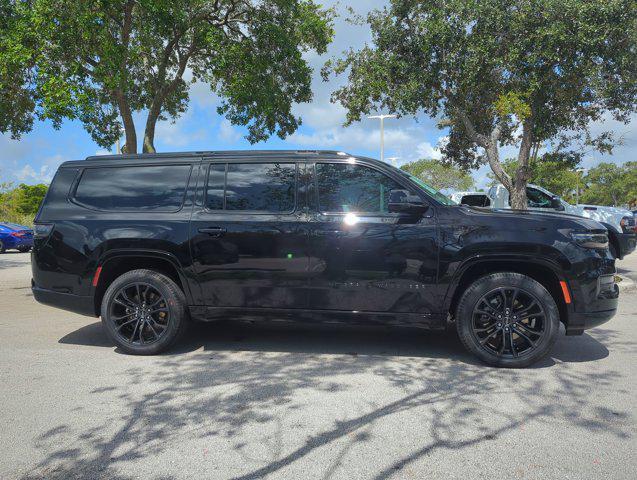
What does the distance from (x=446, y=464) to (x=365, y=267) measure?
6.38 feet

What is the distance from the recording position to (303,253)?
170 inches

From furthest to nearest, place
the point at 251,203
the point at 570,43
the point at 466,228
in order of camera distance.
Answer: the point at 570,43, the point at 251,203, the point at 466,228

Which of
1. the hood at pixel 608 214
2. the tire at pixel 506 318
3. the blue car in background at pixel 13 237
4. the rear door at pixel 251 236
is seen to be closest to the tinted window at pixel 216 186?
the rear door at pixel 251 236

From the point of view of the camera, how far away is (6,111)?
35.9 ft

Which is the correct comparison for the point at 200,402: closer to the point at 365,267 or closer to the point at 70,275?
the point at 365,267

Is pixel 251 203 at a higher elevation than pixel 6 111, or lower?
lower

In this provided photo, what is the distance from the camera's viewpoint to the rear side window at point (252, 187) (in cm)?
448

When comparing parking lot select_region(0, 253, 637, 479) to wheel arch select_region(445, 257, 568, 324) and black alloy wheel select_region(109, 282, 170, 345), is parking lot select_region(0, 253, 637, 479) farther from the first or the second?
wheel arch select_region(445, 257, 568, 324)

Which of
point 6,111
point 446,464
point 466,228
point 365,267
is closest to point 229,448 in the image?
point 446,464

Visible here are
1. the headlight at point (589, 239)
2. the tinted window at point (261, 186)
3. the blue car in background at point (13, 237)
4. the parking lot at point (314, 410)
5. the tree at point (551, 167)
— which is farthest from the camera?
the blue car in background at point (13, 237)

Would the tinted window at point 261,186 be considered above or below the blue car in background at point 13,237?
above

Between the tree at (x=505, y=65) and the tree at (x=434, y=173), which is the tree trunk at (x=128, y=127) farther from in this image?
the tree at (x=434, y=173)

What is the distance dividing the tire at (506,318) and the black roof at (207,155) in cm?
182

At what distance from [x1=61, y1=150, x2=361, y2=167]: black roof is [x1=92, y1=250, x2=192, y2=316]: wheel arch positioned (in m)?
0.99
